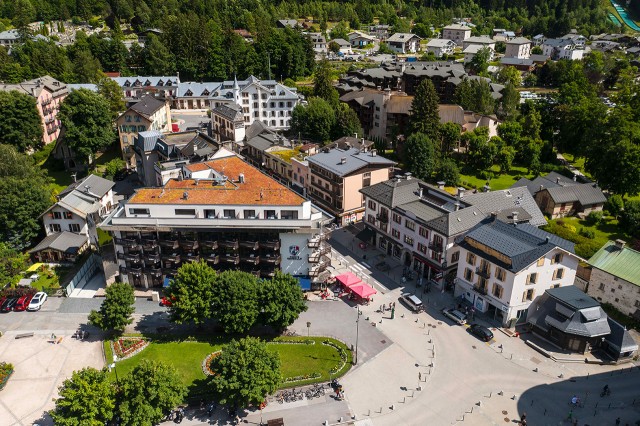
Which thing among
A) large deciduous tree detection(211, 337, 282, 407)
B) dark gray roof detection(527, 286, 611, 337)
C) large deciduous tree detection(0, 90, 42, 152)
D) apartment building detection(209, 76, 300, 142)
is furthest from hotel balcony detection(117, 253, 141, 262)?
apartment building detection(209, 76, 300, 142)

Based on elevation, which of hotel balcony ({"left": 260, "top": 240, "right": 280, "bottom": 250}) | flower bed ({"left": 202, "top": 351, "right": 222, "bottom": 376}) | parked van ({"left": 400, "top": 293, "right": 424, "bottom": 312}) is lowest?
flower bed ({"left": 202, "top": 351, "right": 222, "bottom": 376})

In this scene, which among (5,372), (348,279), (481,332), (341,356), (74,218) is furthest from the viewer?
(74,218)

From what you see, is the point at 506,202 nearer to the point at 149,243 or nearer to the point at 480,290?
the point at 480,290

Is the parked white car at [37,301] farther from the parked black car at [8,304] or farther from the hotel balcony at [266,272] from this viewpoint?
the hotel balcony at [266,272]

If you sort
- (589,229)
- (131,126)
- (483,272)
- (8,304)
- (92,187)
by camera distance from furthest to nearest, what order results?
1. (131,126)
2. (589,229)
3. (92,187)
4. (8,304)
5. (483,272)

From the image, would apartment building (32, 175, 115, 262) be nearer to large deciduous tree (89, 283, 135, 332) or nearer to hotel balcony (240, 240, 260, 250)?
large deciduous tree (89, 283, 135, 332)

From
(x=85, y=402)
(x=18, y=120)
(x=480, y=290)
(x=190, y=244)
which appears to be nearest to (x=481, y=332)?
(x=480, y=290)
